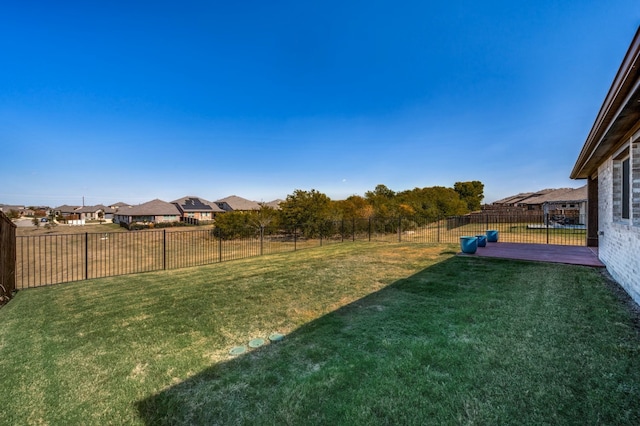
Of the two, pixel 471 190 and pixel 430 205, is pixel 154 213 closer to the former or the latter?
pixel 430 205

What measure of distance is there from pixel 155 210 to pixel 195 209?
242 inches

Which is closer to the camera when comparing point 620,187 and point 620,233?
point 620,233

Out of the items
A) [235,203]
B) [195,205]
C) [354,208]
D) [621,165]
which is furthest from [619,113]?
[235,203]

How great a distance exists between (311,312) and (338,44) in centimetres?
1201

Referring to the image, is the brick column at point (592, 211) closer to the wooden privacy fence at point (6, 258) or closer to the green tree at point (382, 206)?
the green tree at point (382, 206)

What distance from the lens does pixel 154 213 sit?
41000mm

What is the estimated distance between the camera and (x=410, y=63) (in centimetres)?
1227

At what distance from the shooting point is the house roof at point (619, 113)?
2.44 m

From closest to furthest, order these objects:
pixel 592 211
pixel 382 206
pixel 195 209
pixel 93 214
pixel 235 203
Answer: pixel 592 211
pixel 382 206
pixel 195 209
pixel 235 203
pixel 93 214

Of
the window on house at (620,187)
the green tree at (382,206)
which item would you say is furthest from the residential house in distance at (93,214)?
the window on house at (620,187)

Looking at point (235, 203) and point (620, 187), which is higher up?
point (235, 203)

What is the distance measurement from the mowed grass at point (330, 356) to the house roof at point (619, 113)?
2704 millimetres

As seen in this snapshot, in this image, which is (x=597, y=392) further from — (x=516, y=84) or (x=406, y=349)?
(x=516, y=84)

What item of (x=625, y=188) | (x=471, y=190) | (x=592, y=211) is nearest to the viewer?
(x=625, y=188)
